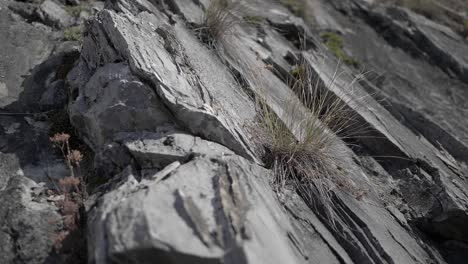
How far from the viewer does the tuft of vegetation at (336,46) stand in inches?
293

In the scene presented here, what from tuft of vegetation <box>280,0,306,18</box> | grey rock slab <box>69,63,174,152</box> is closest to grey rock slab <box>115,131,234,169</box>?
grey rock slab <box>69,63,174,152</box>

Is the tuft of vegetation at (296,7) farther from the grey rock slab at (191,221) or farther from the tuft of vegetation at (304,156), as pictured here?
the grey rock slab at (191,221)

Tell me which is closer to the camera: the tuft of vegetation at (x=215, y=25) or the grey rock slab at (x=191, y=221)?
the grey rock slab at (x=191, y=221)

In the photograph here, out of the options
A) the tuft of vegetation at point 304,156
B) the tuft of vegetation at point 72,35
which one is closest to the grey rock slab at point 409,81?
the tuft of vegetation at point 304,156

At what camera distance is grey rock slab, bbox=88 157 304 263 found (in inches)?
103

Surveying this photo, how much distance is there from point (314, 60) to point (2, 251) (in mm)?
4680

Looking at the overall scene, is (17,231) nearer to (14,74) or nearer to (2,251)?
(2,251)

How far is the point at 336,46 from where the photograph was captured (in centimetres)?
776

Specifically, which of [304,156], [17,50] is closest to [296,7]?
[304,156]

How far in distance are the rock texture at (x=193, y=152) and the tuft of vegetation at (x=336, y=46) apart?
2.70 ft

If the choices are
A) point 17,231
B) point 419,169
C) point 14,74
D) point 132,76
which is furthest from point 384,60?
point 17,231

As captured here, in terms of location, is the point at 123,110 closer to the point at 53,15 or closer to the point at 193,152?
the point at 193,152

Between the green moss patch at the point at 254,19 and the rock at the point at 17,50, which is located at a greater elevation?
the green moss patch at the point at 254,19

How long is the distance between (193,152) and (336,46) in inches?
208
